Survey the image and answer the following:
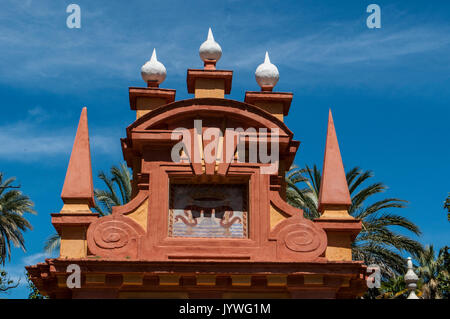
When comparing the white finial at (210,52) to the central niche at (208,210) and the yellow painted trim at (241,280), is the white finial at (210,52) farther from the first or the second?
the yellow painted trim at (241,280)

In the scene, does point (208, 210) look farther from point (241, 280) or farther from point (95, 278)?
point (95, 278)

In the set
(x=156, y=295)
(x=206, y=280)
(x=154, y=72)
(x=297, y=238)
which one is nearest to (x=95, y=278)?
(x=156, y=295)

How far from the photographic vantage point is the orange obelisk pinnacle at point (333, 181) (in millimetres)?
15203

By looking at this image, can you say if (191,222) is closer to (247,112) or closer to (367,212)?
(247,112)

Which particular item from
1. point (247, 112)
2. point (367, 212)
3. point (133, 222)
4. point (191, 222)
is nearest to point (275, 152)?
point (247, 112)

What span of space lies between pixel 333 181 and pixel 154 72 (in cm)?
481

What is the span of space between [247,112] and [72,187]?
159 inches

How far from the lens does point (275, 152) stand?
1563 cm

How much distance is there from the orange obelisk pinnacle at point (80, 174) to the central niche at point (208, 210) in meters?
1.76

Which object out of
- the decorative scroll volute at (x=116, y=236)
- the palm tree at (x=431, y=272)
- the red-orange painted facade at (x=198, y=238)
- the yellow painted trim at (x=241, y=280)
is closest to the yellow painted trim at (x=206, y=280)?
the red-orange painted facade at (x=198, y=238)

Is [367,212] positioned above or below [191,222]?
above

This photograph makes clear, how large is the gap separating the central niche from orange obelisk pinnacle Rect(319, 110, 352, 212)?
5.52 ft
